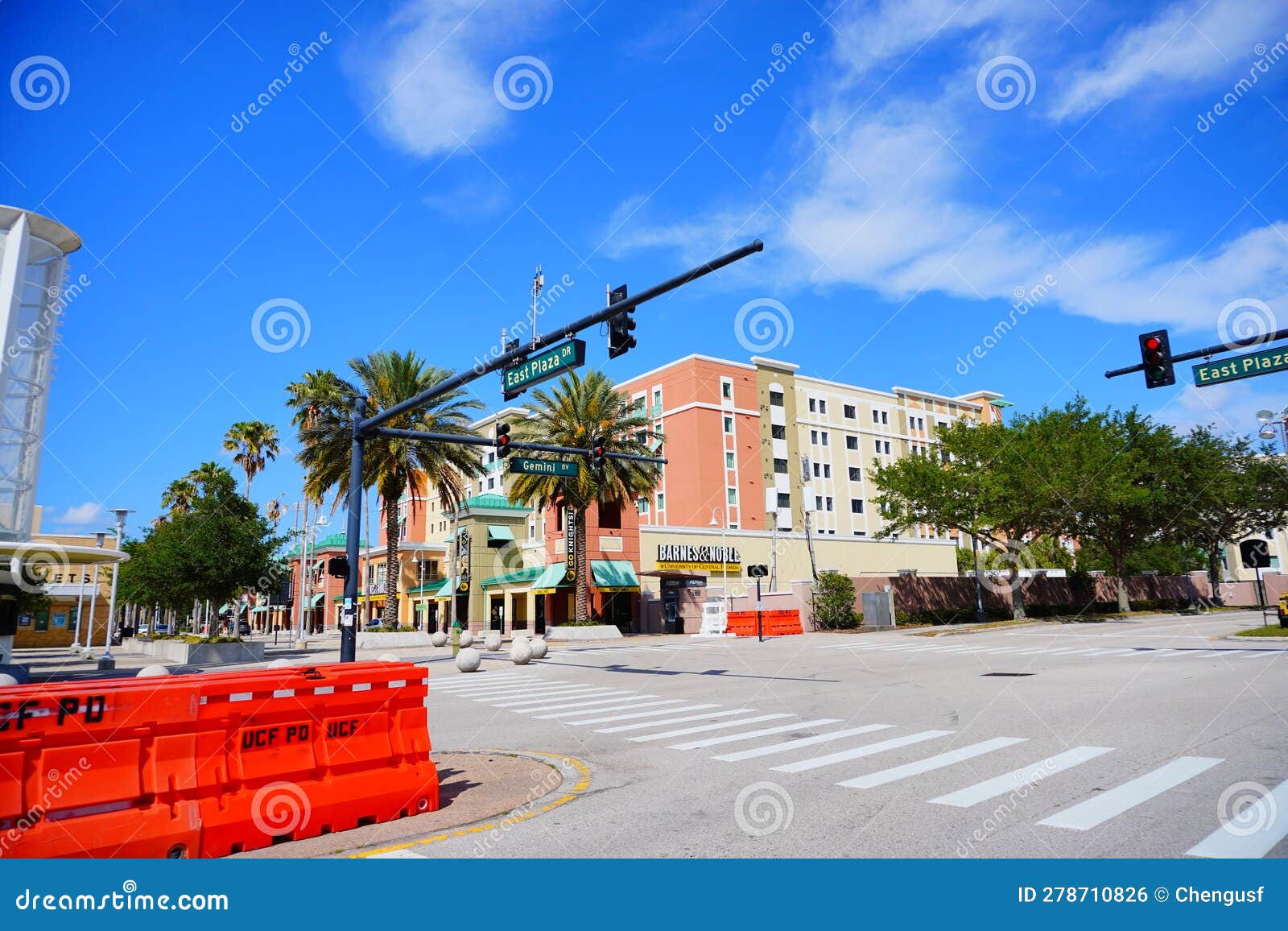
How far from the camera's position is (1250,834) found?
5383 millimetres

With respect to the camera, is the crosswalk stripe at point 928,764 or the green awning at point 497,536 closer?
the crosswalk stripe at point 928,764

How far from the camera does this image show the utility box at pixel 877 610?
43781mm

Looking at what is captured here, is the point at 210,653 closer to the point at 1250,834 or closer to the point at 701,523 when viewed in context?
the point at 1250,834

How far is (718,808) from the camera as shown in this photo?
21.4 feet

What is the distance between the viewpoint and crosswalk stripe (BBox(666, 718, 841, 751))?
974 centimetres

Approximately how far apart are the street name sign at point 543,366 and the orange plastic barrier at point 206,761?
6.71 metres

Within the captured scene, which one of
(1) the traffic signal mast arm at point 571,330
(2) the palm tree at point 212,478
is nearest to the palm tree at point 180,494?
(2) the palm tree at point 212,478

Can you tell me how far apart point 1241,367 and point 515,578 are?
Answer: 43.4 metres

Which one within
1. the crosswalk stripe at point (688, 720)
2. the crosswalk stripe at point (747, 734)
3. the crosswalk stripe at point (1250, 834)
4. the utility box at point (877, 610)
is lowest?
the crosswalk stripe at point (688, 720)

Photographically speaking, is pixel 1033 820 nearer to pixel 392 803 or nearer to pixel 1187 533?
pixel 392 803

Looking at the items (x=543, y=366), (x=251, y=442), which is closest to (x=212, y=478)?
(x=251, y=442)

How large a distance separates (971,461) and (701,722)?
136ft

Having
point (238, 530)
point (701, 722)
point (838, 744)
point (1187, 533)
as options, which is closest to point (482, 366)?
point (701, 722)

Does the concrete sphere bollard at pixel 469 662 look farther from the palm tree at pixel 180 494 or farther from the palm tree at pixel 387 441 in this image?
the palm tree at pixel 180 494
